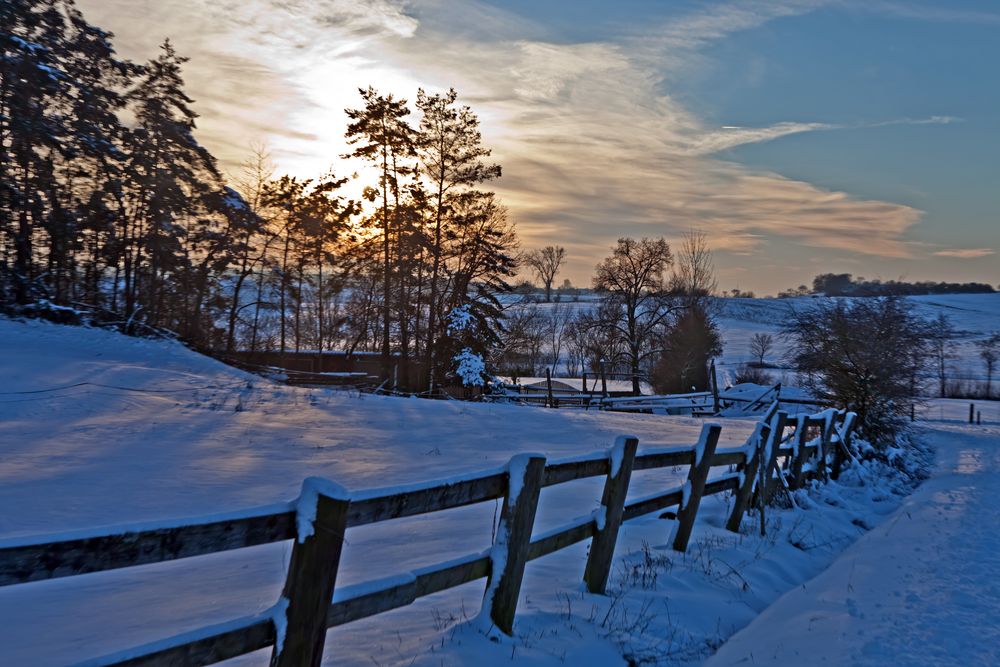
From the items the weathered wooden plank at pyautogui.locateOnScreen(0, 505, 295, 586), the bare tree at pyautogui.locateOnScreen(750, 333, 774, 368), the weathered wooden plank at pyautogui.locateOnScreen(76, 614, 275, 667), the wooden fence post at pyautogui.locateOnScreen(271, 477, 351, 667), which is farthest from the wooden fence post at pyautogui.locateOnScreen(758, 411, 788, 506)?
the bare tree at pyautogui.locateOnScreen(750, 333, 774, 368)

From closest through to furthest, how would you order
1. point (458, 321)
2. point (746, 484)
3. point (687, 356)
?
point (746, 484)
point (458, 321)
point (687, 356)

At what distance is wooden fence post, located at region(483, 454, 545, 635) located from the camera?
14.6ft

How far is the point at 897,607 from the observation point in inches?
213

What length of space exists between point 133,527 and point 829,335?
19.9 m

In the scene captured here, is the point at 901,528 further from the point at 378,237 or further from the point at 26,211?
the point at 378,237

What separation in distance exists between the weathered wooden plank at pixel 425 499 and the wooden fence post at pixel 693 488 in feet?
11.1

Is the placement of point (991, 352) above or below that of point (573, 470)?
above

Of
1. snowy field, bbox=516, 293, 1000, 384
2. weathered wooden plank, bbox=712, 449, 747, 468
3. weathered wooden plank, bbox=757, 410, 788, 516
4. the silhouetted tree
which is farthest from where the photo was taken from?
snowy field, bbox=516, 293, 1000, 384

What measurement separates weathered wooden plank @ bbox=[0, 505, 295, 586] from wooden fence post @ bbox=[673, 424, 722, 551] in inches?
201

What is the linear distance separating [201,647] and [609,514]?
372 cm

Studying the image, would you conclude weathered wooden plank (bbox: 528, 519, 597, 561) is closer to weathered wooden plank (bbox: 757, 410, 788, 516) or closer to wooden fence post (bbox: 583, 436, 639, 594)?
wooden fence post (bbox: 583, 436, 639, 594)

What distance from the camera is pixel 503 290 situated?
40.4 m

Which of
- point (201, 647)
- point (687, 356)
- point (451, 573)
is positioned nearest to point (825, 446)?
point (451, 573)

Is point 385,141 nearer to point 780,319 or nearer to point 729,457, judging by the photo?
point 729,457
